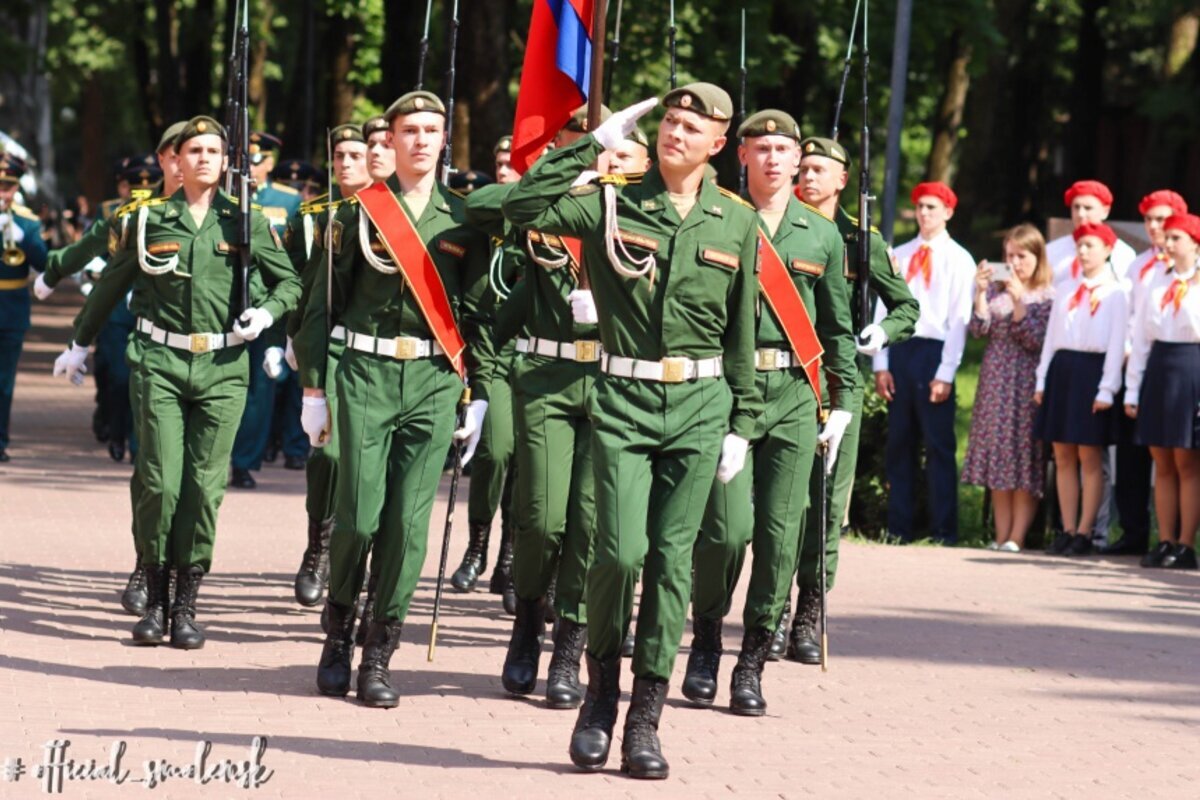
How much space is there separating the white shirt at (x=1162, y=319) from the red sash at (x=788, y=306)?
5.11 m

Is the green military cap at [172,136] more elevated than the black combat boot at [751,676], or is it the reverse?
the green military cap at [172,136]

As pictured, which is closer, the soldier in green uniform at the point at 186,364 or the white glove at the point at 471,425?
the white glove at the point at 471,425

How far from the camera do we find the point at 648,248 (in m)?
7.29

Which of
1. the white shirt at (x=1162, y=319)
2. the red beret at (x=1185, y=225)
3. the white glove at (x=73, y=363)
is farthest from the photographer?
the white shirt at (x=1162, y=319)

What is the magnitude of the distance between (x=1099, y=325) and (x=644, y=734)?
24.0 ft

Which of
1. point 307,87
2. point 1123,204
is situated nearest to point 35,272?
point 307,87

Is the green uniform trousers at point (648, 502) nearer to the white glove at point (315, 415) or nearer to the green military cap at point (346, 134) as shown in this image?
the white glove at point (315, 415)

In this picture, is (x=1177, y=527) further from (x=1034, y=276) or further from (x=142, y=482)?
(x=142, y=482)

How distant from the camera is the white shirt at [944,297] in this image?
1406 cm

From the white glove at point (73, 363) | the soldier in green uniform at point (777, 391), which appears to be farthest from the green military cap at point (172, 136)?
the soldier in green uniform at point (777, 391)

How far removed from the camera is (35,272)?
1836 cm

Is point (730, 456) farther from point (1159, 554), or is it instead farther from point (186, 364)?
point (1159, 554)

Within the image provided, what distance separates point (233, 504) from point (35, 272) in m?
4.22

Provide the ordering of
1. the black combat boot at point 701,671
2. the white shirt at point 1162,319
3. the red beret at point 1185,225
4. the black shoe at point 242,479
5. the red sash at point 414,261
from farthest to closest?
1. the black shoe at point 242,479
2. the white shirt at point 1162,319
3. the red beret at point 1185,225
4. the black combat boot at point 701,671
5. the red sash at point 414,261
